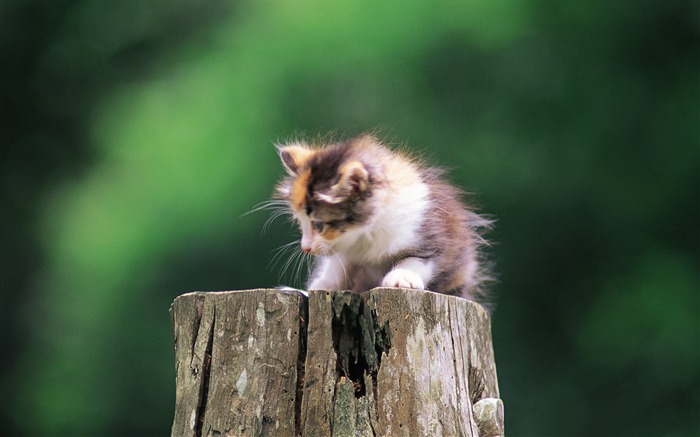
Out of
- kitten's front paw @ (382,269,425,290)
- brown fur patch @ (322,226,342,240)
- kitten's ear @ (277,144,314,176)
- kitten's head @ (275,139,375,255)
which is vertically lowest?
kitten's front paw @ (382,269,425,290)

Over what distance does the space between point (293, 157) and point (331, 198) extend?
1.58 feet

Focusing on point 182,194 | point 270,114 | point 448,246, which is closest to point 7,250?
point 182,194

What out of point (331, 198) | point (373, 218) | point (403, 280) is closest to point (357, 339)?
point (403, 280)

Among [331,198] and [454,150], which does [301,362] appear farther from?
[454,150]

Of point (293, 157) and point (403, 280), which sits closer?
point (403, 280)

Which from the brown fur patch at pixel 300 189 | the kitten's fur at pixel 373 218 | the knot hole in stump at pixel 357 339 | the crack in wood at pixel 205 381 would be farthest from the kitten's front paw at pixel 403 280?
the crack in wood at pixel 205 381

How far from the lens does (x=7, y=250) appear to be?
13.2m

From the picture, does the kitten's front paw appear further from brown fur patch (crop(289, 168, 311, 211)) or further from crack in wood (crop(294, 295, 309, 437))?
crack in wood (crop(294, 295, 309, 437))

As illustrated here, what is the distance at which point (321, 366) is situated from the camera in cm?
414

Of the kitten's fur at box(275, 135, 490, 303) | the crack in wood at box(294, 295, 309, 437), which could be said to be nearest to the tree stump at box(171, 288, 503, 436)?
the crack in wood at box(294, 295, 309, 437)

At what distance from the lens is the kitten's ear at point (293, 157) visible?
220 inches

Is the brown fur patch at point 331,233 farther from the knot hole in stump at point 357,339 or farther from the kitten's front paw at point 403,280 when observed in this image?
the knot hole in stump at point 357,339

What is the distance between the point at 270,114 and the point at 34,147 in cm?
503

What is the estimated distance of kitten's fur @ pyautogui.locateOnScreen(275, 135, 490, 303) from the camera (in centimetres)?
536
